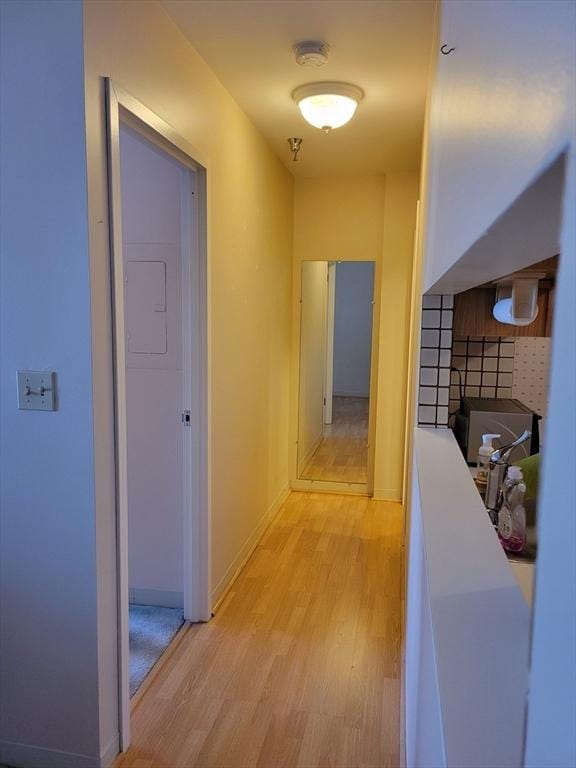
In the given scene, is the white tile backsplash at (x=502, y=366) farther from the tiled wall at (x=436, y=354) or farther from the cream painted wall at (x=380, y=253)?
the cream painted wall at (x=380, y=253)

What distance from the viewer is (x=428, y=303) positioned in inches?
80.7

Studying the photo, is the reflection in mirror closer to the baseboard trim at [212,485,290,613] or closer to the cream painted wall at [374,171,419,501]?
the cream painted wall at [374,171,419,501]

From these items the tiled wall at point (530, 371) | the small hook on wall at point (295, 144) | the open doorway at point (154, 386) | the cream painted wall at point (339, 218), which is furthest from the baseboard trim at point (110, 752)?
the cream painted wall at point (339, 218)

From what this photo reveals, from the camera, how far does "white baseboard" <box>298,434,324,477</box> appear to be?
459cm

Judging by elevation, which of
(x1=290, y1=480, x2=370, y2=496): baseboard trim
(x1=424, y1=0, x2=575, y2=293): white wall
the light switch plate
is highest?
(x1=424, y1=0, x2=575, y2=293): white wall

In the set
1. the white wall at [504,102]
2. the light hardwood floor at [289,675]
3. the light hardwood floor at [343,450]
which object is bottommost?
the light hardwood floor at [289,675]

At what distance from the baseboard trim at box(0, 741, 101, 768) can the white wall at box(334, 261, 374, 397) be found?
243 inches

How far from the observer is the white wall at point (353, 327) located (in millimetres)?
7332

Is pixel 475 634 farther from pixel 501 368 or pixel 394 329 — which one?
pixel 394 329

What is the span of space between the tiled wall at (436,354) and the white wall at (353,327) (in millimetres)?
5252

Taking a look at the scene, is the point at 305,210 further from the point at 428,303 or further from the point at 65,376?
the point at 65,376

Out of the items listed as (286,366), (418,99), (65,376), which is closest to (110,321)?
(65,376)

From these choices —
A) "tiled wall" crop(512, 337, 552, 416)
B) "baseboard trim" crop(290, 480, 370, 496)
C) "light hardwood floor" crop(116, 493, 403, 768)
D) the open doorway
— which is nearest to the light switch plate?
the open doorway

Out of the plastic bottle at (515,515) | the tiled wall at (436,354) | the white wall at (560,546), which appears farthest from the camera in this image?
the tiled wall at (436,354)
